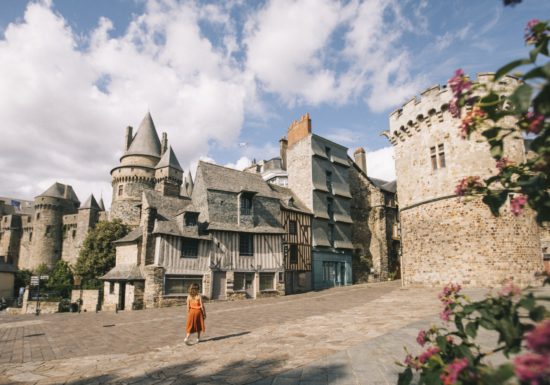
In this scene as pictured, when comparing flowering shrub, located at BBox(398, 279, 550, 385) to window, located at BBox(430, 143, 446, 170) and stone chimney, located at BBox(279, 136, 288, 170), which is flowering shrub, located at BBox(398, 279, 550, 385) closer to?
window, located at BBox(430, 143, 446, 170)

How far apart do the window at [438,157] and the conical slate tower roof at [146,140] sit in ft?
121

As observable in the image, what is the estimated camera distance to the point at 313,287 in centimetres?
2733

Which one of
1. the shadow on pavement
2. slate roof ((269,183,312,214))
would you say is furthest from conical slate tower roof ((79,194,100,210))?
the shadow on pavement

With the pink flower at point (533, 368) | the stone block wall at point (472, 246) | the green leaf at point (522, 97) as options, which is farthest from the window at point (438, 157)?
the pink flower at point (533, 368)

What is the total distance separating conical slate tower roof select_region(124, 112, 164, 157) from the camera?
44.9m

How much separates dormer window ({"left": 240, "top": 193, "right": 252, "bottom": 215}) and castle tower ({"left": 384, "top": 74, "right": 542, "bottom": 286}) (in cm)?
1037

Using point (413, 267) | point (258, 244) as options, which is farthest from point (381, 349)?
point (258, 244)

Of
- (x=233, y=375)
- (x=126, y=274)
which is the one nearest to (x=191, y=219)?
(x=126, y=274)

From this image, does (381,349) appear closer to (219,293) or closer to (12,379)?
(12,379)

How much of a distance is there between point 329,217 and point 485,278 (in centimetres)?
1572

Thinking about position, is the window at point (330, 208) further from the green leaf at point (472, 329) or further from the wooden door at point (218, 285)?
the green leaf at point (472, 329)

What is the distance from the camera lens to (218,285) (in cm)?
2212

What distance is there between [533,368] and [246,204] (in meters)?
23.6

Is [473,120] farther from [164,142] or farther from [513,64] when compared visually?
[164,142]
